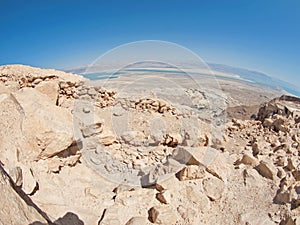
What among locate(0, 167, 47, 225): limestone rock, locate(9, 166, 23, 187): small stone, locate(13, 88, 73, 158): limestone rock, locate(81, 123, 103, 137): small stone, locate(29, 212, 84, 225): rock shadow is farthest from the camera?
locate(81, 123, 103, 137): small stone

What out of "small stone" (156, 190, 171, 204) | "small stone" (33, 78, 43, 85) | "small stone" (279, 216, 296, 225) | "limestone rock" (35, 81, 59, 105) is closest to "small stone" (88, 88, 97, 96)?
"limestone rock" (35, 81, 59, 105)

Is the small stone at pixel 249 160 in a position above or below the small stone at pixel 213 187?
above

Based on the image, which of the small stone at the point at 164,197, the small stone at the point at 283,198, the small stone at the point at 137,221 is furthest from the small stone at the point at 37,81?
the small stone at the point at 283,198

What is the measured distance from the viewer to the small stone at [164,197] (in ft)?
10.8

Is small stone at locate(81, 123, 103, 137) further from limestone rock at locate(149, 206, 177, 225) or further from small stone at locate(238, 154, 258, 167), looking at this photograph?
small stone at locate(238, 154, 258, 167)

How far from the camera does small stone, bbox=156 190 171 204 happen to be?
3.29 m

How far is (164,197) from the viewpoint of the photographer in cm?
329

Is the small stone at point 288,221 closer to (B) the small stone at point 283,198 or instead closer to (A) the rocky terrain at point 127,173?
(A) the rocky terrain at point 127,173

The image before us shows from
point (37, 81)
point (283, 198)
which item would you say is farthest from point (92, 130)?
point (283, 198)

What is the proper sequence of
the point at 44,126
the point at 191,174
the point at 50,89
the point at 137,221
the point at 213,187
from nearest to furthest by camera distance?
the point at 137,221
the point at 213,187
the point at 191,174
the point at 44,126
the point at 50,89

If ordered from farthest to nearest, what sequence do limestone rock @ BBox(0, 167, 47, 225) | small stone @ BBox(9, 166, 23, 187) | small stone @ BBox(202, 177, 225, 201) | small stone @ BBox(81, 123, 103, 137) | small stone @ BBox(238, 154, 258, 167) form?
1. small stone @ BBox(81, 123, 103, 137)
2. small stone @ BBox(238, 154, 258, 167)
3. small stone @ BBox(202, 177, 225, 201)
4. small stone @ BBox(9, 166, 23, 187)
5. limestone rock @ BBox(0, 167, 47, 225)

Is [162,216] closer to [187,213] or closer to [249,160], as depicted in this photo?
[187,213]

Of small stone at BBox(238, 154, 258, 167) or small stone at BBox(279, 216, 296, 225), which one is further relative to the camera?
small stone at BBox(238, 154, 258, 167)

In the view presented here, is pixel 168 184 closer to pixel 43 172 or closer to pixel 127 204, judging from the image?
pixel 127 204
